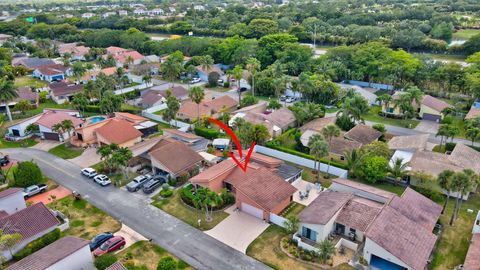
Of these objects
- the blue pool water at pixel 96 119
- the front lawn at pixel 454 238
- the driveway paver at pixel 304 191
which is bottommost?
the front lawn at pixel 454 238

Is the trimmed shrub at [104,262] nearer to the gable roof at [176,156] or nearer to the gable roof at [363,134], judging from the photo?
the gable roof at [176,156]

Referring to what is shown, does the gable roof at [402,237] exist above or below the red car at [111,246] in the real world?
above

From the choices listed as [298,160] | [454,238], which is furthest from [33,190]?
[454,238]

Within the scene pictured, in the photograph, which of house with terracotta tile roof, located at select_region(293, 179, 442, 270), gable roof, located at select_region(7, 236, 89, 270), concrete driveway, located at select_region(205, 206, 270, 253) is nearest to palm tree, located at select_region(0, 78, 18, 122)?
gable roof, located at select_region(7, 236, 89, 270)

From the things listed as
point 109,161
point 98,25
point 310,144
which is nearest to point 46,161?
point 109,161

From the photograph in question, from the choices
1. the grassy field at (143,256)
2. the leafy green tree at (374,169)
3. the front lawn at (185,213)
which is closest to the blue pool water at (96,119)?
the front lawn at (185,213)

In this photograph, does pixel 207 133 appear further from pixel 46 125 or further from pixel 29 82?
pixel 29 82
